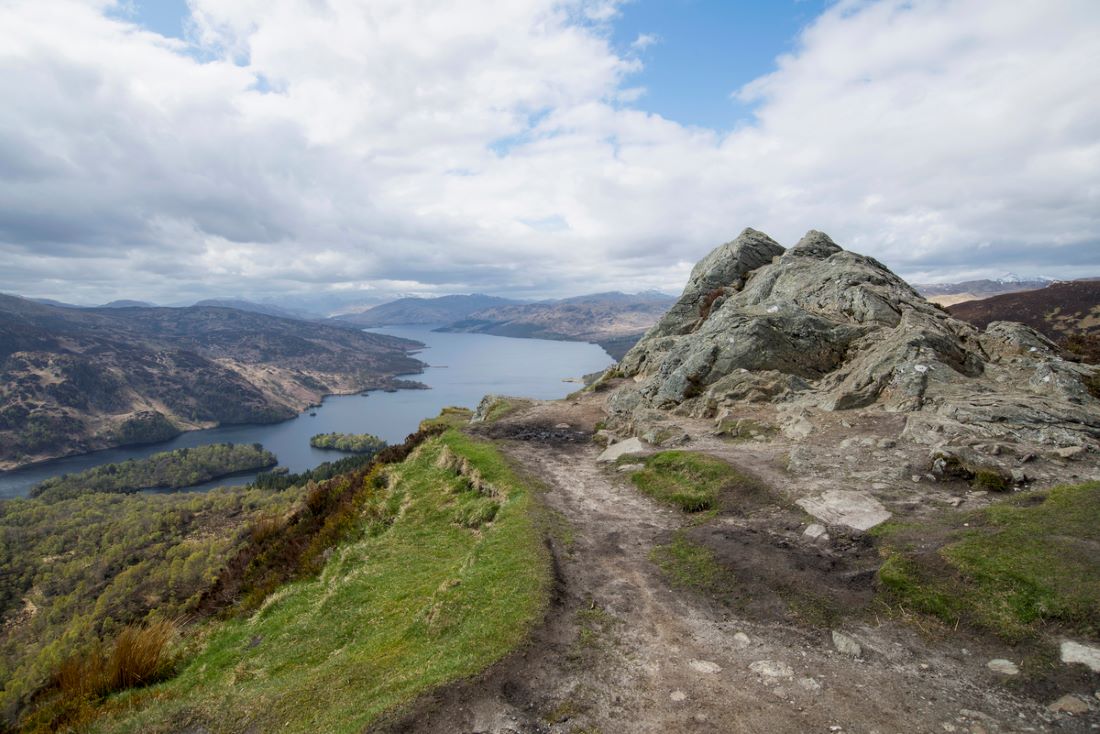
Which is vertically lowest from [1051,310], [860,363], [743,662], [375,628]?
[375,628]

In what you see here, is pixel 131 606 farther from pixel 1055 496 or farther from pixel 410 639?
pixel 1055 496

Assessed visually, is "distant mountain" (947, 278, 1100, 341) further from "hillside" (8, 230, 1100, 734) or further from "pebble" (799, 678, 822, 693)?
"pebble" (799, 678, 822, 693)

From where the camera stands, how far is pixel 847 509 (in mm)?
13445

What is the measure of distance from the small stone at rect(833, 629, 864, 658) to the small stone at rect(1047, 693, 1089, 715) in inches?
89.1

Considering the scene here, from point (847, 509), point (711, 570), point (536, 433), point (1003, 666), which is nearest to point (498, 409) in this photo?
point (536, 433)

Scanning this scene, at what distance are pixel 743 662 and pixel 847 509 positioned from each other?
23.7ft

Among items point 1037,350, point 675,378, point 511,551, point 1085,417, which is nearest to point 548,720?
point 511,551

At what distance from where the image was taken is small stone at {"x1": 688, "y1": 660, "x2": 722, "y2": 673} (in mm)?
8023

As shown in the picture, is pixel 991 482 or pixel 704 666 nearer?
pixel 704 666

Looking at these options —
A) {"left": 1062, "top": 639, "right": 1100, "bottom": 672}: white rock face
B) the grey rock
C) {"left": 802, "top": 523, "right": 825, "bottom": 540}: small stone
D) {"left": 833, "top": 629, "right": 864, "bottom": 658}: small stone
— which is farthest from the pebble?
the grey rock

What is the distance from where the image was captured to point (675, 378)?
91.5ft

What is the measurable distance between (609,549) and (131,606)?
84.9 metres

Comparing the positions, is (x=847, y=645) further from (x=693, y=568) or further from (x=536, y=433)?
(x=536, y=433)

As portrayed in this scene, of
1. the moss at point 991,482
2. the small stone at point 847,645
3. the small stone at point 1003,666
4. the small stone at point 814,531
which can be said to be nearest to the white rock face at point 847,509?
the small stone at point 814,531
